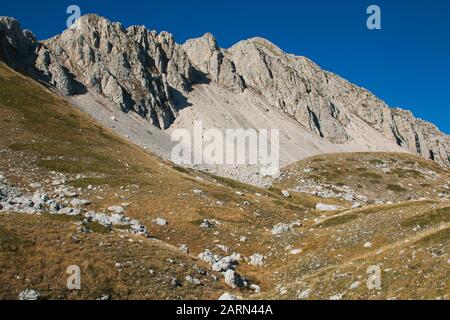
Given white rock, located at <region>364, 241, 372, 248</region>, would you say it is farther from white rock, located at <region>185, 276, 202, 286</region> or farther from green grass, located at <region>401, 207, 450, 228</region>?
white rock, located at <region>185, 276, 202, 286</region>

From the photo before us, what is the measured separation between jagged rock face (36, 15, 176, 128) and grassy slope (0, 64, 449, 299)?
8414 cm

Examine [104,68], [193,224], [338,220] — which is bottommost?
[193,224]

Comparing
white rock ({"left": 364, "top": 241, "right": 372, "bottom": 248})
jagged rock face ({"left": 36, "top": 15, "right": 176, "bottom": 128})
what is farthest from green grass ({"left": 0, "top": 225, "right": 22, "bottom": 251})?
jagged rock face ({"left": 36, "top": 15, "right": 176, "bottom": 128})

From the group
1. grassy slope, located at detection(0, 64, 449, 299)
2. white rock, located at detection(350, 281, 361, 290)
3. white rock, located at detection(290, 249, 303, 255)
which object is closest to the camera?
white rock, located at detection(350, 281, 361, 290)

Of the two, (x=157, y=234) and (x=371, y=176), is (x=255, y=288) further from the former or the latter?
(x=371, y=176)

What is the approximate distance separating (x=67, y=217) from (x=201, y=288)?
17127 millimetres

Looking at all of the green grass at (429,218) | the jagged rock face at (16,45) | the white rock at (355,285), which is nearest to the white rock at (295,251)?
the green grass at (429,218)

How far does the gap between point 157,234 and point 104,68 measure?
149m

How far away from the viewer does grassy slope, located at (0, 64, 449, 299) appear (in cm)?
2631

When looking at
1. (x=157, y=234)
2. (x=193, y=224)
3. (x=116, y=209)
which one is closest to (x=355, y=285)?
(x=157, y=234)

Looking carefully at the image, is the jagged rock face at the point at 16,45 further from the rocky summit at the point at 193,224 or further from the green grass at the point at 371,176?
the green grass at the point at 371,176

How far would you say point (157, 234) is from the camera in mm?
46688

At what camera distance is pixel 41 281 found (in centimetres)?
2602

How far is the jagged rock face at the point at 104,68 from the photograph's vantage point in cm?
16925
